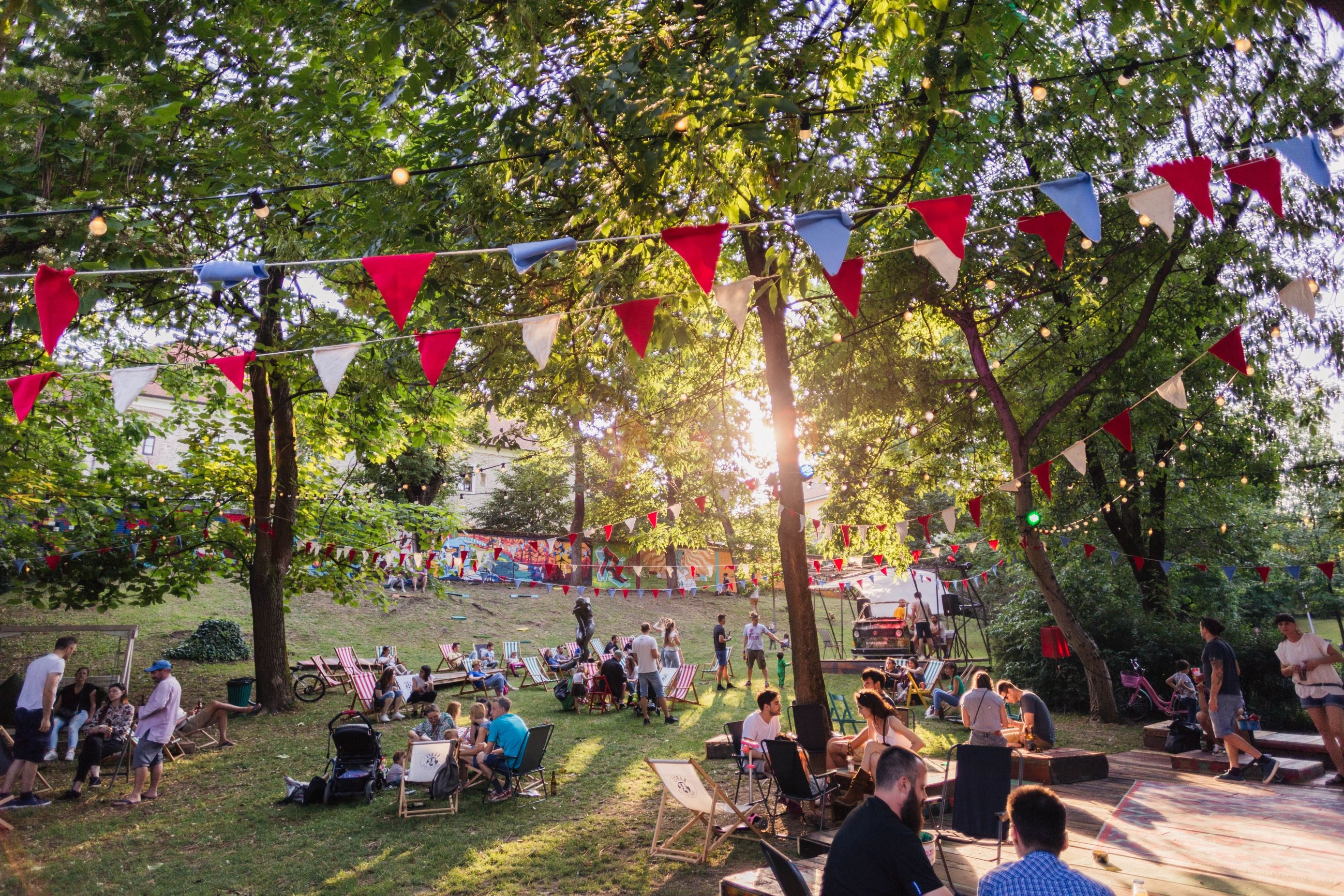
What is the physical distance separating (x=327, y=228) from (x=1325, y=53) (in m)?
10.8

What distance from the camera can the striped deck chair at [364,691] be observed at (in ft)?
42.7

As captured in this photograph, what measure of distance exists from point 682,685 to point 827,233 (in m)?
11.1

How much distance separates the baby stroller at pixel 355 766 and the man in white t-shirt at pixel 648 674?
454 centimetres

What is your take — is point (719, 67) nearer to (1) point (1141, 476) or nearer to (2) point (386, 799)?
(2) point (386, 799)

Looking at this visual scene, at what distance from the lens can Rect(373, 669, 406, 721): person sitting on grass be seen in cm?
1267

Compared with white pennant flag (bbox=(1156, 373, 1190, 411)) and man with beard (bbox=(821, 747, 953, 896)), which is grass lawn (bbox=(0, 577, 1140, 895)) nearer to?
man with beard (bbox=(821, 747, 953, 896))

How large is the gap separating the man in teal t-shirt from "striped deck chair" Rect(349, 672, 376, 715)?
5061 millimetres

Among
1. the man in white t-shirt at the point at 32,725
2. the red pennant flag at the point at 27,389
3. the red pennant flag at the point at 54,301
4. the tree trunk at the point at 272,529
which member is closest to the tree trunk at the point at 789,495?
the red pennant flag at the point at 54,301

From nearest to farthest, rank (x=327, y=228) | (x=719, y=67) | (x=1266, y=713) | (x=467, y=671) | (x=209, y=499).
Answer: (x=719, y=67), (x=327, y=228), (x=1266, y=713), (x=209, y=499), (x=467, y=671)

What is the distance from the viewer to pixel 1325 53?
29.1 ft

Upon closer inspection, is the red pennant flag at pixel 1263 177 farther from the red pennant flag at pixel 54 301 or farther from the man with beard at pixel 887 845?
the red pennant flag at pixel 54 301

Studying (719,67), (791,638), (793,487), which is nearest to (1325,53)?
(793,487)

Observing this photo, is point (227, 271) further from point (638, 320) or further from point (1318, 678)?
point (1318, 678)

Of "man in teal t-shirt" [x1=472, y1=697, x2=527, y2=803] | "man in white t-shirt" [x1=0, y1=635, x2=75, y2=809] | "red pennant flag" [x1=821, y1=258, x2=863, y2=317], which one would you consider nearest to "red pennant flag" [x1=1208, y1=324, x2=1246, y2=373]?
"red pennant flag" [x1=821, y1=258, x2=863, y2=317]
